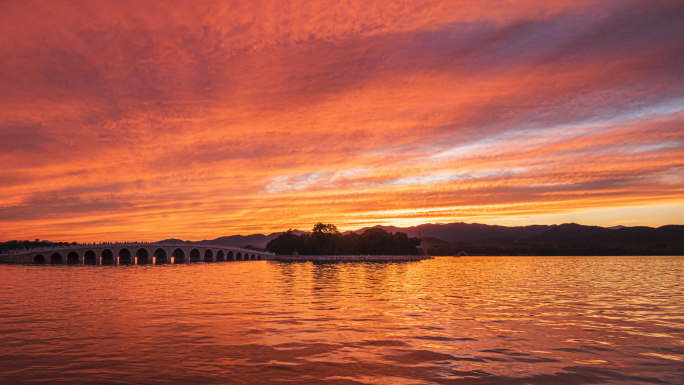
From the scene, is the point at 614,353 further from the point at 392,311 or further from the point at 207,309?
the point at 207,309

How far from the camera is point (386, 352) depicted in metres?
15.5

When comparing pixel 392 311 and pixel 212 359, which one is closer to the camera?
pixel 212 359

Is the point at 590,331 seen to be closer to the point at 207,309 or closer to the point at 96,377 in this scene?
the point at 96,377

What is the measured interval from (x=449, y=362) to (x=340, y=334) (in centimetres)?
631

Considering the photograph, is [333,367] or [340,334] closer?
[333,367]

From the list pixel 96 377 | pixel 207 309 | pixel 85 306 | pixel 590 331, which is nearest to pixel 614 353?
pixel 590 331

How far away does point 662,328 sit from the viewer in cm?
2031

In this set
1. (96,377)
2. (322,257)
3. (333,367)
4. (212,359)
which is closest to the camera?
(96,377)

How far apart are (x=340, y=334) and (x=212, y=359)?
6.32 m

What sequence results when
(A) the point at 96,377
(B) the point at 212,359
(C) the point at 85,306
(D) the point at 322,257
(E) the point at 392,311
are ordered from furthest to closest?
(D) the point at 322,257 → (C) the point at 85,306 → (E) the point at 392,311 → (B) the point at 212,359 → (A) the point at 96,377

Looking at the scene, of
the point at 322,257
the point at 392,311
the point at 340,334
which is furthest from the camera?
the point at 322,257

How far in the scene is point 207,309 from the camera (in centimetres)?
2816

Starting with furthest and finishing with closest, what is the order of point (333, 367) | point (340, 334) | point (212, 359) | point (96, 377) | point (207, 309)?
1. point (207, 309)
2. point (340, 334)
3. point (212, 359)
4. point (333, 367)
5. point (96, 377)

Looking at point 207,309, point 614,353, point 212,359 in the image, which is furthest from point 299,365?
point 207,309
